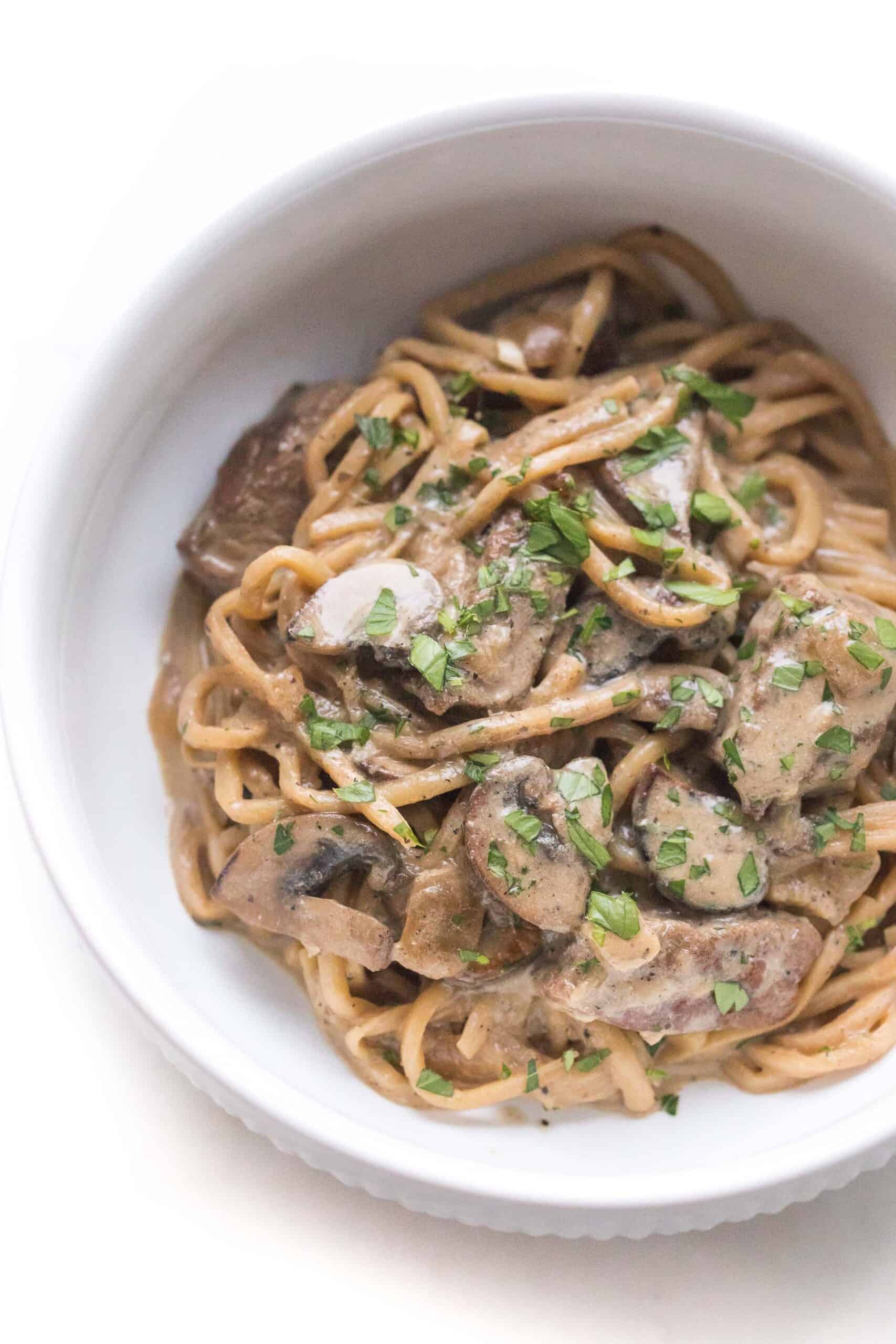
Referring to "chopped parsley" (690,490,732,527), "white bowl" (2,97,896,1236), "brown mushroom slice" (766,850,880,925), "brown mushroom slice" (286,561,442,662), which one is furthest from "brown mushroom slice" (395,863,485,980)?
"chopped parsley" (690,490,732,527)

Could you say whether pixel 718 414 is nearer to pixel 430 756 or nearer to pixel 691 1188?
pixel 430 756

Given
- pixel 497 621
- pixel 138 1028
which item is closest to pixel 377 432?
pixel 497 621

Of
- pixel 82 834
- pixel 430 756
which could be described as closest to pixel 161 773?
pixel 82 834

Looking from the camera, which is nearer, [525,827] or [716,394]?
[525,827]

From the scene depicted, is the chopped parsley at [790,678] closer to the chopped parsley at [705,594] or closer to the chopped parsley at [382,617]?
the chopped parsley at [705,594]

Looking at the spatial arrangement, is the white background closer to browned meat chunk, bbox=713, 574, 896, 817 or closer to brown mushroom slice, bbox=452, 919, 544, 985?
brown mushroom slice, bbox=452, 919, 544, 985

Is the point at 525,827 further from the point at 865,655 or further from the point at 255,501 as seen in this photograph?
the point at 255,501
